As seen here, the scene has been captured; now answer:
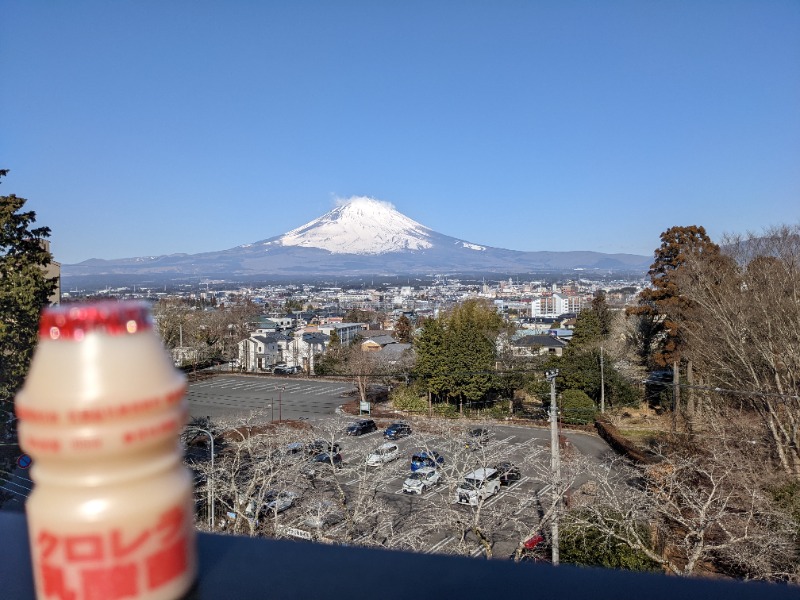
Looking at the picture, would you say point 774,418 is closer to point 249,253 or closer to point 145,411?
point 145,411

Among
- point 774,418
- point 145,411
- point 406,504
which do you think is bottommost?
point 406,504

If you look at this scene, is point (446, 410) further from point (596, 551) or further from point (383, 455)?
point (596, 551)

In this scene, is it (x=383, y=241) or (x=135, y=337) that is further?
(x=383, y=241)

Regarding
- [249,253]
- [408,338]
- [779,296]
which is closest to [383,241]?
[249,253]

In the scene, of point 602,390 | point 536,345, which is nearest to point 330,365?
point 536,345

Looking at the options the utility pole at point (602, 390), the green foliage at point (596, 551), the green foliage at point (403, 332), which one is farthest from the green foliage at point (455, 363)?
the green foliage at point (403, 332)

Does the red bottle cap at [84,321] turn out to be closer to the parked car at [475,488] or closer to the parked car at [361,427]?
the parked car at [475,488]

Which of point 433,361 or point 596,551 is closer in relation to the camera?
point 596,551
